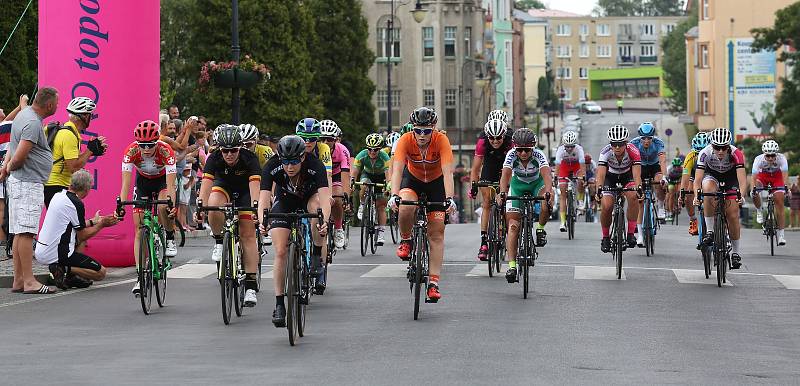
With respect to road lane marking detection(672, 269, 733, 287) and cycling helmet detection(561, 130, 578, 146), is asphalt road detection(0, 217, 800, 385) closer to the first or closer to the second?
road lane marking detection(672, 269, 733, 287)

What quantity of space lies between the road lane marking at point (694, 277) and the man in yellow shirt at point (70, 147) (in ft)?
22.7

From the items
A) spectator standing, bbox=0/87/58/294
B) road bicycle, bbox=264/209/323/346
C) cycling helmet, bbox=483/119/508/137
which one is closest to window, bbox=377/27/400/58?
cycling helmet, bbox=483/119/508/137

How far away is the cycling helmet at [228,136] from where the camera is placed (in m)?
14.6

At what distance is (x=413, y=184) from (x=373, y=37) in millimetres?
74637

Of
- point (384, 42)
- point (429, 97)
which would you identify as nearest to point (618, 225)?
point (429, 97)

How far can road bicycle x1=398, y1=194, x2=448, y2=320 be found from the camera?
14.4 m

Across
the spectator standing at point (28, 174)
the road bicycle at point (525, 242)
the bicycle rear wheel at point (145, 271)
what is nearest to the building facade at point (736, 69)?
the road bicycle at point (525, 242)

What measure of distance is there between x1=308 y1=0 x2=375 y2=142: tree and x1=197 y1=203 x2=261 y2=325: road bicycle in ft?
201

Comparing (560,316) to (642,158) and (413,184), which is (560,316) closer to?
(413,184)

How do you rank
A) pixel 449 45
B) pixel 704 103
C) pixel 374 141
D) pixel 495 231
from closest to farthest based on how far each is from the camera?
pixel 495 231
pixel 374 141
pixel 449 45
pixel 704 103

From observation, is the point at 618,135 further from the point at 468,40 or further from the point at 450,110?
the point at 468,40

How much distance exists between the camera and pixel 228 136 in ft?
48.1

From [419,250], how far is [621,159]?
7997 millimetres

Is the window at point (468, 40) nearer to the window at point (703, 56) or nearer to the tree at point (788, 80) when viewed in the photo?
the window at point (703, 56)
